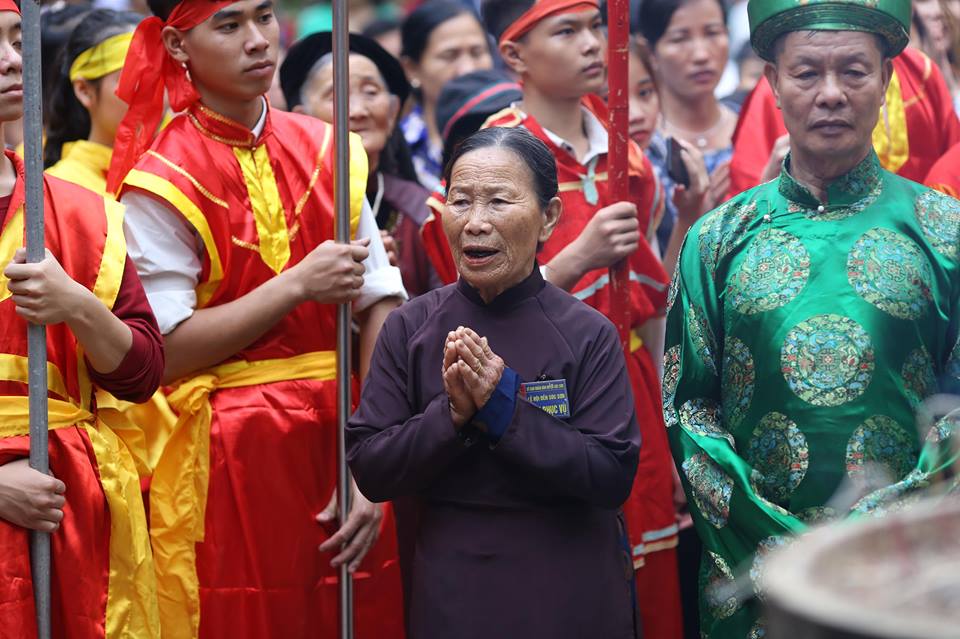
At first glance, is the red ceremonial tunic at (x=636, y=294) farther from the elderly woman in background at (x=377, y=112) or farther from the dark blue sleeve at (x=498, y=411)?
the dark blue sleeve at (x=498, y=411)

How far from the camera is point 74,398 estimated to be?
3.44 metres

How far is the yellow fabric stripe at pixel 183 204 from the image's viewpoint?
3693 mm

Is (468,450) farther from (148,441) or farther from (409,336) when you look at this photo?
(148,441)

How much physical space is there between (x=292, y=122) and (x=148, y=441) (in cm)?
95

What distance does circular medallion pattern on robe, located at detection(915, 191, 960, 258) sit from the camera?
329 cm

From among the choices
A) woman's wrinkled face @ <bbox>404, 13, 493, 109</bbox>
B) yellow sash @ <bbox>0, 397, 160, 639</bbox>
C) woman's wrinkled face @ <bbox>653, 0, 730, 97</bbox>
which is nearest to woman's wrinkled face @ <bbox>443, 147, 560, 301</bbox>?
yellow sash @ <bbox>0, 397, 160, 639</bbox>

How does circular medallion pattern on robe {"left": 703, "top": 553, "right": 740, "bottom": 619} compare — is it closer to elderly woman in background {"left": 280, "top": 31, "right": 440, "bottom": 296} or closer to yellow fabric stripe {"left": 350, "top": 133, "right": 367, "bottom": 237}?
yellow fabric stripe {"left": 350, "top": 133, "right": 367, "bottom": 237}

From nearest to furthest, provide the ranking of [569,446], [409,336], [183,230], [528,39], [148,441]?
[569,446] → [409,336] → [183,230] → [148,441] → [528,39]

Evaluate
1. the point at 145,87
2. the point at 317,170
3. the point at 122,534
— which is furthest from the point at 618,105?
the point at 122,534

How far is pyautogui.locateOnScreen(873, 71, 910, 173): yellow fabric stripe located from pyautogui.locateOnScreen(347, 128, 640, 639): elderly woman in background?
1.66 m

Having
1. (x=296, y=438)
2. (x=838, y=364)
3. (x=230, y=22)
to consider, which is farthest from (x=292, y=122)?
(x=838, y=364)

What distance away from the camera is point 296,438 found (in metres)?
3.80

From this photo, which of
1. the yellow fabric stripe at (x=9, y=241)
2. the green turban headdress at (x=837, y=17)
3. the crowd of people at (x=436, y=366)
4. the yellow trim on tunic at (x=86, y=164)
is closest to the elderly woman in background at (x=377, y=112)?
the crowd of people at (x=436, y=366)

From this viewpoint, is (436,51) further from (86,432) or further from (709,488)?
(709,488)
